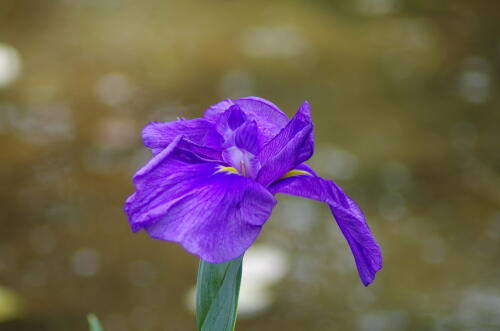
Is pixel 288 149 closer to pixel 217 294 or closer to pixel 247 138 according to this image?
pixel 247 138

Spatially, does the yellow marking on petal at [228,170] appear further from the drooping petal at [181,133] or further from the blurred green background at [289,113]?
the blurred green background at [289,113]

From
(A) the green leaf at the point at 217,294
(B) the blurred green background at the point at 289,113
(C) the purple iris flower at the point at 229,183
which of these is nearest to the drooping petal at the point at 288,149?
(C) the purple iris flower at the point at 229,183

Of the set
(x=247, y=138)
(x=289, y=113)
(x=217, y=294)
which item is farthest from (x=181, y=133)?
(x=289, y=113)

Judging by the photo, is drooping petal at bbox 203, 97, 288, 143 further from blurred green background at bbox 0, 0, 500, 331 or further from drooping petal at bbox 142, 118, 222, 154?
blurred green background at bbox 0, 0, 500, 331

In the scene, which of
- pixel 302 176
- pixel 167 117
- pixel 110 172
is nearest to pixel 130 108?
pixel 167 117

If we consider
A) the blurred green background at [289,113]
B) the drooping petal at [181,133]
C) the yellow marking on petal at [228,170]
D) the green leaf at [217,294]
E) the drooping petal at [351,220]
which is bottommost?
the blurred green background at [289,113]

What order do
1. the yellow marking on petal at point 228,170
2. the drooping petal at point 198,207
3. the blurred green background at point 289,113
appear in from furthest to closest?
the blurred green background at point 289,113
the yellow marking on petal at point 228,170
the drooping petal at point 198,207

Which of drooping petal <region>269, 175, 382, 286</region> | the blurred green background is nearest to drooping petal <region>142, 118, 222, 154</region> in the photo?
drooping petal <region>269, 175, 382, 286</region>
